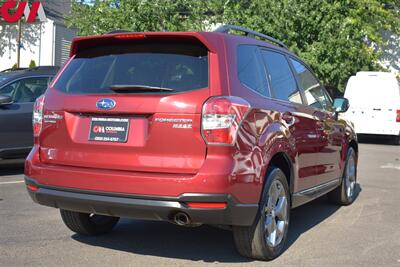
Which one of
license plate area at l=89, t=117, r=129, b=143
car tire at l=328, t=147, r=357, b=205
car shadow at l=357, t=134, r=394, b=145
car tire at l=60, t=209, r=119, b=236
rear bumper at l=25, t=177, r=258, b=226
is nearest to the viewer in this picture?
rear bumper at l=25, t=177, r=258, b=226

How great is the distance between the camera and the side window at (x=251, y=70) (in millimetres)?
4590

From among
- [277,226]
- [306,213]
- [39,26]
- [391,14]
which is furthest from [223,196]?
[39,26]

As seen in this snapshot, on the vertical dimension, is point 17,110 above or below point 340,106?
below

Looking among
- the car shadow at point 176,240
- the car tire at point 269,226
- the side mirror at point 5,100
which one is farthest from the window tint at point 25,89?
the car tire at point 269,226

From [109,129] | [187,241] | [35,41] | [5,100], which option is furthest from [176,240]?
[35,41]

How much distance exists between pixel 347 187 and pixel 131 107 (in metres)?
4.02

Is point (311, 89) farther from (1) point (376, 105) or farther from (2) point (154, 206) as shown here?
(1) point (376, 105)

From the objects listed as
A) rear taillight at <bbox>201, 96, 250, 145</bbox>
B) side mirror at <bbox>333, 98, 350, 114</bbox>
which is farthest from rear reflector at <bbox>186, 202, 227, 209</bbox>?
side mirror at <bbox>333, 98, 350, 114</bbox>

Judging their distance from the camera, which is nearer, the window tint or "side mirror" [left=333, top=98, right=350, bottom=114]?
"side mirror" [left=333, top=98, right=350, bottom=114]

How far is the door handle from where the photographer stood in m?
5.02

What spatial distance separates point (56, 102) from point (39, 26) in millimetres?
26978

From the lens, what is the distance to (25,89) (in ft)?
29.7

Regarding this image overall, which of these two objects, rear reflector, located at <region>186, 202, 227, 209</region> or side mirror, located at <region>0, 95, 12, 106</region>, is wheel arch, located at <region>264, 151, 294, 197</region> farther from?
side mirror, located at <region>0, 95, 12, 106</region>

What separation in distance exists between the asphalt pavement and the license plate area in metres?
1.04
